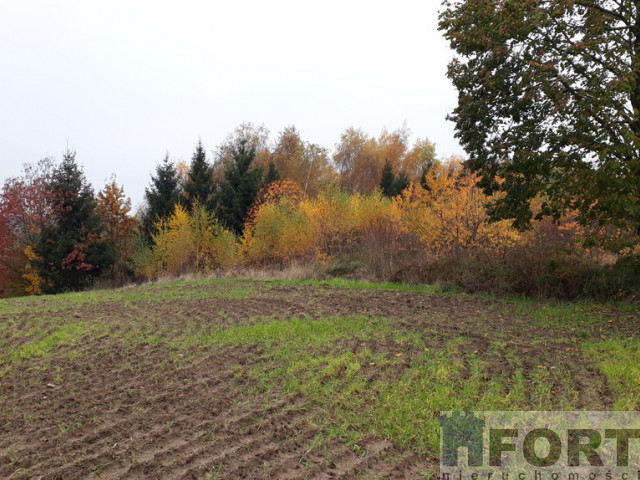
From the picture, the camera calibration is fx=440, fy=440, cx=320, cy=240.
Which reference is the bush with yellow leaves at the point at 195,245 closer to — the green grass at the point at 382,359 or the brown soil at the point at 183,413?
the green grass at the point at 382,359

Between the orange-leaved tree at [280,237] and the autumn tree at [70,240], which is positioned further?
the autumn tree at [70,240]

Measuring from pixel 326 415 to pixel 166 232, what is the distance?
79.4ft

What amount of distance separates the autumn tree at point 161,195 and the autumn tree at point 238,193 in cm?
310

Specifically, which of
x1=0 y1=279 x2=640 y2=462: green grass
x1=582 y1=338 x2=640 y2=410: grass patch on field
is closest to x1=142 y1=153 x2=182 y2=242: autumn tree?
x1=0 y1=279 x2=640 y2=462: green grass

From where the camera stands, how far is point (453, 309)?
9.78 meters

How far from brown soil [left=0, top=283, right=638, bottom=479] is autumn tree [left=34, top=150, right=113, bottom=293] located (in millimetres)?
21638

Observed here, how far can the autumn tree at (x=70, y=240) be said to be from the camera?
27.2 metres

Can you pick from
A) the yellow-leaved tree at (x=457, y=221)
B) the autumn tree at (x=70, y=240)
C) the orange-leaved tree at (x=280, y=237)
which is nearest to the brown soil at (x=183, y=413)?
the yellow-leaved tree at (x=457, y=221)

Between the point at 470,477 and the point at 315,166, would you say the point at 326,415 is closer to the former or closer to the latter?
the point at 470,477

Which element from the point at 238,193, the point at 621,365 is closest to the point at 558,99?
the point at 621,365

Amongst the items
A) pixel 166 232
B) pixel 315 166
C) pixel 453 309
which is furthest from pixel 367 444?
pixel 315 166

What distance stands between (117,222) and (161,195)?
4093 millimetres

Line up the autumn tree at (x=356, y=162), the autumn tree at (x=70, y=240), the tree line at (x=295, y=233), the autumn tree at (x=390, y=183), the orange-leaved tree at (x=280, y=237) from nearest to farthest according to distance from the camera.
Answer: the tree line at (x=295, y=233), the orange-leaved tree at (x=280, y=237), the autumn tree at (x=70, y=240), the autumn tree at (x=390, y=183), the autumn tree at (x=356, y=162)

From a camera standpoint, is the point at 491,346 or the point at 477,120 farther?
the point at 477,120
